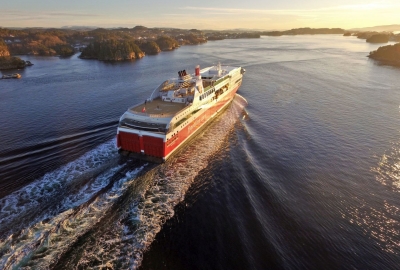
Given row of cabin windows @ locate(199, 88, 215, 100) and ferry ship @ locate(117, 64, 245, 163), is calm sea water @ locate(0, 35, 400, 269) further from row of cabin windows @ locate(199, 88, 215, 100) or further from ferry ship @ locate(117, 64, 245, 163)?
row of cabin windows @ locate(199, 88, 215, 100)

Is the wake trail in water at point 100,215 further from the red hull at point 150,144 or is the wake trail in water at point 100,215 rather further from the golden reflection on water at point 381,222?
the golden reflection on water at point 381,222

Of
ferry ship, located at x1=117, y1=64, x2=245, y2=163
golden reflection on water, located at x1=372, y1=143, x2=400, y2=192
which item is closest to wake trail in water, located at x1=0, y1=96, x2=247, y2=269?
ferry ship, located at x1=117, y1=64, x2=245, y2=163

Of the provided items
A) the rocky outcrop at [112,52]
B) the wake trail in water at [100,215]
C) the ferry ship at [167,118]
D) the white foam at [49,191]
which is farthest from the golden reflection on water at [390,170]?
the rocky outcrop at [112,52]

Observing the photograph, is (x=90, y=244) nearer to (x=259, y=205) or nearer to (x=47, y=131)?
(x=259, y=205)

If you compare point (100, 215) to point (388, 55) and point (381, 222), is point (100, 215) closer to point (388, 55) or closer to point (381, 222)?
point (381, 222)

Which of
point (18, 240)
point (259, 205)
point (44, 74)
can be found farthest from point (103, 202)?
point (44, 74)

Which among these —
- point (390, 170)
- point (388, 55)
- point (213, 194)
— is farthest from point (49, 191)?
point (388, 55)
